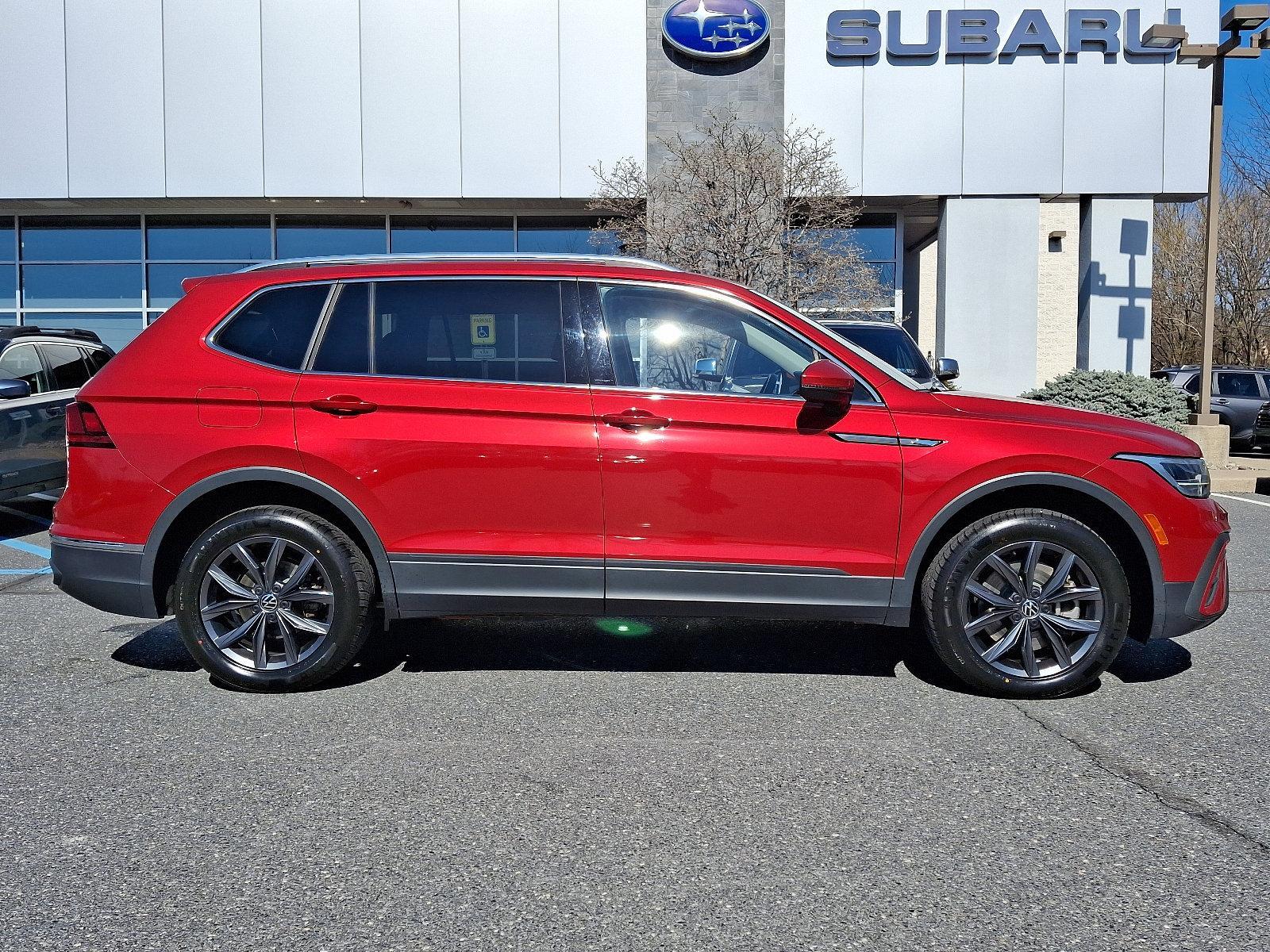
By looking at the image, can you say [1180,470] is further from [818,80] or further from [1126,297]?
[1126,297]

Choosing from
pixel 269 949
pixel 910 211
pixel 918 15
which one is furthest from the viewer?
pixel 910 211

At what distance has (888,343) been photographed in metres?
10.5

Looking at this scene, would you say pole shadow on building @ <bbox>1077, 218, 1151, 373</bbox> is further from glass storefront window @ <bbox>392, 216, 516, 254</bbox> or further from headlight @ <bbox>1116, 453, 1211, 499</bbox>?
headlight @ <bbox>1116, 453, 1211, 499</bbox>

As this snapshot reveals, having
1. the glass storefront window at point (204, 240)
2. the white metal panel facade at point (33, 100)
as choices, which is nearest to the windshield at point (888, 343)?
the glass storefront window at point (204, 240)

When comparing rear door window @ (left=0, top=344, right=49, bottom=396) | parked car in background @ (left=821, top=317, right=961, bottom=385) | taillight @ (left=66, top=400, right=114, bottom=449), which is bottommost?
taillight @ (left=66, top=400, right=114, bottom=449)

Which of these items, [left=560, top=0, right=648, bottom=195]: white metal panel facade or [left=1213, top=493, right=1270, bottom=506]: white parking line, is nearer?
[left=1213, top=493, right=1270, bottom=506]: white parking line

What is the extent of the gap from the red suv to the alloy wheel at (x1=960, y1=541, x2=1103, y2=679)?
0.04 ft

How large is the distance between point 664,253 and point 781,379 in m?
12.0

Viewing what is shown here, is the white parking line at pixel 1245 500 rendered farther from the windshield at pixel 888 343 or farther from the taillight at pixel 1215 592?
the taillight at pixel 1215 592

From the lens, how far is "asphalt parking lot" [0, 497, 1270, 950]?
2592mm

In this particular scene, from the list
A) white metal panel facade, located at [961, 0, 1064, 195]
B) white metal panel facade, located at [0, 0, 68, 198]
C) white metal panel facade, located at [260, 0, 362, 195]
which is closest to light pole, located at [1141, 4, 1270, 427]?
white metal panel facade, located at [961, 0, 1064, 195]

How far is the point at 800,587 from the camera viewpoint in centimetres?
432

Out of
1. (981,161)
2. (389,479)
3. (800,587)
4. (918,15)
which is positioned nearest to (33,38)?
(918,15)

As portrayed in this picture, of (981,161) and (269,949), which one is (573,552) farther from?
(981,161)
